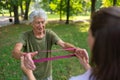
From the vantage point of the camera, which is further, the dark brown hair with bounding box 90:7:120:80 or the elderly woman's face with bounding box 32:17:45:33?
the elderly woman's face with bounding box 32:17:45:33

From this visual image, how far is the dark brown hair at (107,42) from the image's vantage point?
1.53 meters

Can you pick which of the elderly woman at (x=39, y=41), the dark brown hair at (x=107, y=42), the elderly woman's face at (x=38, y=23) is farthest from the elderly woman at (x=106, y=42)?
the elderly woman's face at (x=38, y=23)

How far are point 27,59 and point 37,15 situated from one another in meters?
1.42

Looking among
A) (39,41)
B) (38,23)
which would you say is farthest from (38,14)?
(39,41)

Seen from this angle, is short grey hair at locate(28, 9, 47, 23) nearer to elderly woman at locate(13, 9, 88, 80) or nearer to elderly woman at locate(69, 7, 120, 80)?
elderly woman at locate(13, 9, 88, 80)

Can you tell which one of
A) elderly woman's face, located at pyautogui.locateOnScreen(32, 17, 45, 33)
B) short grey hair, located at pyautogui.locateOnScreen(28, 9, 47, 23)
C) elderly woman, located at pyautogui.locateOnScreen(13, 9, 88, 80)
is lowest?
elderly woman, located at pyautogui.locateOnScreen(13, 9, 88, 80)

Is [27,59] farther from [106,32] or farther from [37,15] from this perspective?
[37,15]

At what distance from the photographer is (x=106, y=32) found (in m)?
1.54

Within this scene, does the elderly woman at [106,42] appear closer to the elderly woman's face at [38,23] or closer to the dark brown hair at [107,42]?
the dark brown hair at [107,42]

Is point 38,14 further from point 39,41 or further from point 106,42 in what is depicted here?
point 106,42

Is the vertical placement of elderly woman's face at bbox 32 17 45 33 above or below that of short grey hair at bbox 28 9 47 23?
below

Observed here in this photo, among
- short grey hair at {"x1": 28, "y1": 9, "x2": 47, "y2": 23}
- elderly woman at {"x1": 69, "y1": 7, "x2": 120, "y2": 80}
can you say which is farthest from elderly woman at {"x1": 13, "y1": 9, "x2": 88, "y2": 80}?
elderly woman at {"x1": 69, "y1": 7, "x2": 120, "y2": 80}

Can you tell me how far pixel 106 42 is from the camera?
1.54 meters

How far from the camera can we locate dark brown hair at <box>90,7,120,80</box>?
5.03ft
